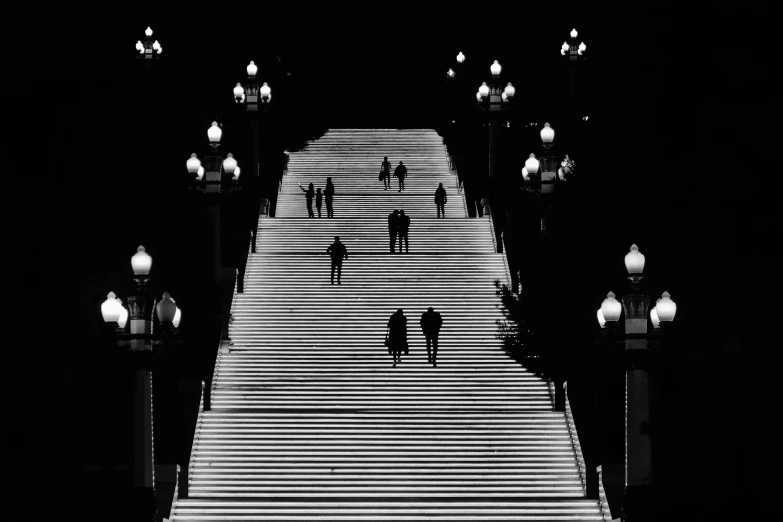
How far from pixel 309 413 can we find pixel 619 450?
15.8 ft

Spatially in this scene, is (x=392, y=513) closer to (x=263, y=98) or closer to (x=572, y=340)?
(x=572, y=340)

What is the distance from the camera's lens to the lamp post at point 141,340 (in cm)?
1661

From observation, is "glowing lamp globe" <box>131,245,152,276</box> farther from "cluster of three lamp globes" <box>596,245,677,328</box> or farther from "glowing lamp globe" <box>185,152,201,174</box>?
"glowing lamp globe" <box>185,152,201,174</box>

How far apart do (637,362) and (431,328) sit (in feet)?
25.4

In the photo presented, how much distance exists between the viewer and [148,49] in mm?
42812

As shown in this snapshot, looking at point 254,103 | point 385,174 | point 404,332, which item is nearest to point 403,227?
point 404,332

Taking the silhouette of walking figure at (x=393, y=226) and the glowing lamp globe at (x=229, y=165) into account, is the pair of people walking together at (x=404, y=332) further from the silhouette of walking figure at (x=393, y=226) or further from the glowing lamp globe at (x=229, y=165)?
the silhouette of walking figure at (x=393, y=226)

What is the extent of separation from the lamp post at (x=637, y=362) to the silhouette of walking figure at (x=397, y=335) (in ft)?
24.2

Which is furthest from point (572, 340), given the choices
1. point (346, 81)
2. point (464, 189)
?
point (346, 81)

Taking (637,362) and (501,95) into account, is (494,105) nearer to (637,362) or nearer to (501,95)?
(501,95)

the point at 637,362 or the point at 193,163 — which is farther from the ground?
the point at 193,163

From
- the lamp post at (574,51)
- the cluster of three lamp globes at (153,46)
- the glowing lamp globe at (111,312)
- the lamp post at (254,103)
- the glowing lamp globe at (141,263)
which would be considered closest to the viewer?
the glowing lamp globe at (111,312)

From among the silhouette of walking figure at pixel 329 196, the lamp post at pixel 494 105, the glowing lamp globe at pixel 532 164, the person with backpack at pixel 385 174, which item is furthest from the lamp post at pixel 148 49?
the glowing lamp globe at pixel 532 164

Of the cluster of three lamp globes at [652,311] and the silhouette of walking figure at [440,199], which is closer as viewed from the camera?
the cluster of three lamp globes at [652,311]
